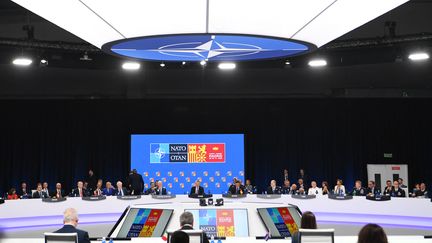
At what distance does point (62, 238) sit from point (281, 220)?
3.47m

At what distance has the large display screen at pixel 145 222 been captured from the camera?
6730 millimetres

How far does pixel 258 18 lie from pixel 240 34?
0.77 meters

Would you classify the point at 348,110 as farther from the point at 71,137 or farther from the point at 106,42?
the point at 106,42

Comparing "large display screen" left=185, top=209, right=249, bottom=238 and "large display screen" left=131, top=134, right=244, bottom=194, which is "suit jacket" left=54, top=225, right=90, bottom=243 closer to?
"large display screen" left=185, top=209, right=249, bottom=238

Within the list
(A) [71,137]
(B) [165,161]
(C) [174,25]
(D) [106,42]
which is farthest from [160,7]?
(A) [71,137]

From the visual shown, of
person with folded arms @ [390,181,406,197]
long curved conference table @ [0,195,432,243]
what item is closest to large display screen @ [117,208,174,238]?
long curved conference table @ [0,195,432,243]

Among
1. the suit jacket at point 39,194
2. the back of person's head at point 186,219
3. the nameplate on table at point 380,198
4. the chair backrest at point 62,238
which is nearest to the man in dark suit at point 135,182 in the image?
the suit jacket at point 39,194

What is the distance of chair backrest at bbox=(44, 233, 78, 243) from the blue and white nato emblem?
9.50 ft

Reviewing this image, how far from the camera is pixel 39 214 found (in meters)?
10.9

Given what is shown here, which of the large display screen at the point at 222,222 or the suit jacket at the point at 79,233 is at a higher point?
the suit jacket at the point at 79,233

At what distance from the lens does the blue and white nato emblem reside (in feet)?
21.2

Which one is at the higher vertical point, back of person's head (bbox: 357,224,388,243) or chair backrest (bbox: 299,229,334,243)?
back of person's head (bbox: 357,224,388,243)

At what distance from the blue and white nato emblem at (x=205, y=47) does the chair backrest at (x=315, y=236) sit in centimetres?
278

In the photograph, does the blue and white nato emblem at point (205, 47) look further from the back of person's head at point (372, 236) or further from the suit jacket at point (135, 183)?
the suit jacket at point (135, 183)
